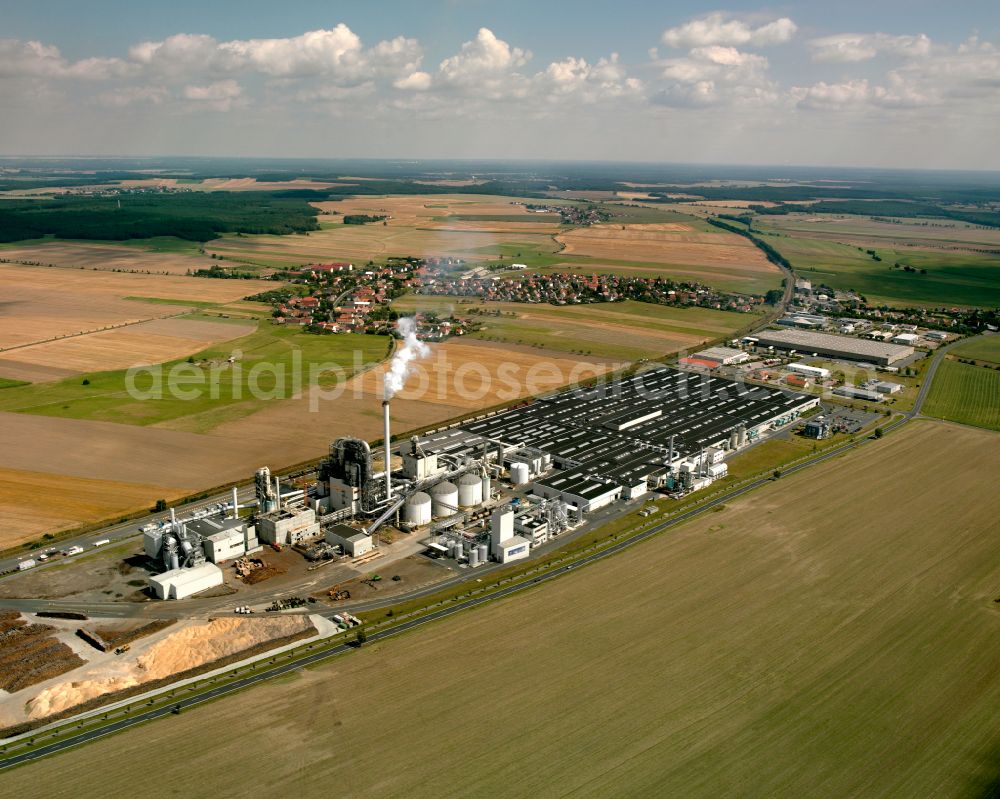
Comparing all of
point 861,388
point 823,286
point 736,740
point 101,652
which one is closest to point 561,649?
point 736,740

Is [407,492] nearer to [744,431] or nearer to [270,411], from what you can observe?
[270,411]

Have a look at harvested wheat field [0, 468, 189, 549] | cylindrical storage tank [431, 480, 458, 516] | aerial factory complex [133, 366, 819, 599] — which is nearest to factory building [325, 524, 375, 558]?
aerial factory complex [133, 366, 819, 599]

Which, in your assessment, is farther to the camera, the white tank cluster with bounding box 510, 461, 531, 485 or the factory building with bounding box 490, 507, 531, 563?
the white tank cluster with bounding box 510, 461, 531, 485

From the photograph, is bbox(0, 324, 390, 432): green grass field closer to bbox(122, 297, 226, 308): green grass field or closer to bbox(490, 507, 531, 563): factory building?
bbox(122, 297, 226, 308): green grass field

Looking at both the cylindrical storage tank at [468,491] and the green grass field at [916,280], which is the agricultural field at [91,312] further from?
the green grass field at [916,280]

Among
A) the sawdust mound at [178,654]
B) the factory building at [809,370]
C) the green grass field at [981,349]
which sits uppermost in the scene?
the green grass field at [981,349]

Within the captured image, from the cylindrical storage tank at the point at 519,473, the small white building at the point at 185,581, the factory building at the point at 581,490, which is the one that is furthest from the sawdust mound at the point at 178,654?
the cylindrical storage tank at the point at 519,473

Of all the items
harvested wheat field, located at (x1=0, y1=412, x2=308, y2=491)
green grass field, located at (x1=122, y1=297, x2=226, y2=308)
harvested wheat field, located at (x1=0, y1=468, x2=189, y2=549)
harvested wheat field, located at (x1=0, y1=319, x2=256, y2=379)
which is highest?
green grass field, located at (x1=122, y1=297, x2=226, y2=308)

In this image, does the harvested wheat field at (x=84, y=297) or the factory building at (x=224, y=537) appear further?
the harvested wheat field at (x=84, y=297)
